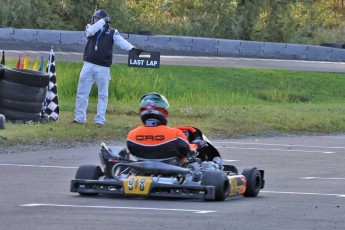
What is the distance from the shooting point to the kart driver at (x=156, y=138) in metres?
11.6

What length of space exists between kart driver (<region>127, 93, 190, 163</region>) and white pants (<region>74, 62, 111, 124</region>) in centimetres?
751

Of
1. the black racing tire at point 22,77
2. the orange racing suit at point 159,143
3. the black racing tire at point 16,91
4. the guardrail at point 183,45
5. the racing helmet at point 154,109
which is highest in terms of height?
the racing helmet at point 154,109

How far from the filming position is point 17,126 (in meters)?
18.8

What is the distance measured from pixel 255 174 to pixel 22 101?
25.8ft

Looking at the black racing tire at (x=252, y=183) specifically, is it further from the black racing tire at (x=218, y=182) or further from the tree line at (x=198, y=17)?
the tree line at (x=198, y=17)

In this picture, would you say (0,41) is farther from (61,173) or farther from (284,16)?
(61,173)

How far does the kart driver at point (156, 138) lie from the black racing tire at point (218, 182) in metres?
0.47

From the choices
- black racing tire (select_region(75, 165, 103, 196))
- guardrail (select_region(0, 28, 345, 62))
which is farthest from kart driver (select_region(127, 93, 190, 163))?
guardrail (select_region(0, 28, 345, 62))

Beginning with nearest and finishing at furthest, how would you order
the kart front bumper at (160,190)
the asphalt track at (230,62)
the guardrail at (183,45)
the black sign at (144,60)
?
the kart front bumper at (160,190)
the black sign at (144,60)
the asphalt track at (230,62)
the guardrail at (183,45)

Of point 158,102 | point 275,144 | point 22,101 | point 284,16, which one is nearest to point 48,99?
point 22,101

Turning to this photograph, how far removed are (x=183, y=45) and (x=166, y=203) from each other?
2639cm

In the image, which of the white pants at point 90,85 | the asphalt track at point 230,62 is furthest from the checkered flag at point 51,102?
the asphalt track at point 230,62

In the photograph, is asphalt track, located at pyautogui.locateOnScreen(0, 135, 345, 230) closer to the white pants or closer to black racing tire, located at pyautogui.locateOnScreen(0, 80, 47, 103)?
black racing tire, located at pyautogui.locateOnScreen(0, 80, 47, 103)

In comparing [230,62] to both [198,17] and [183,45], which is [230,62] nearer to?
[183,45]
